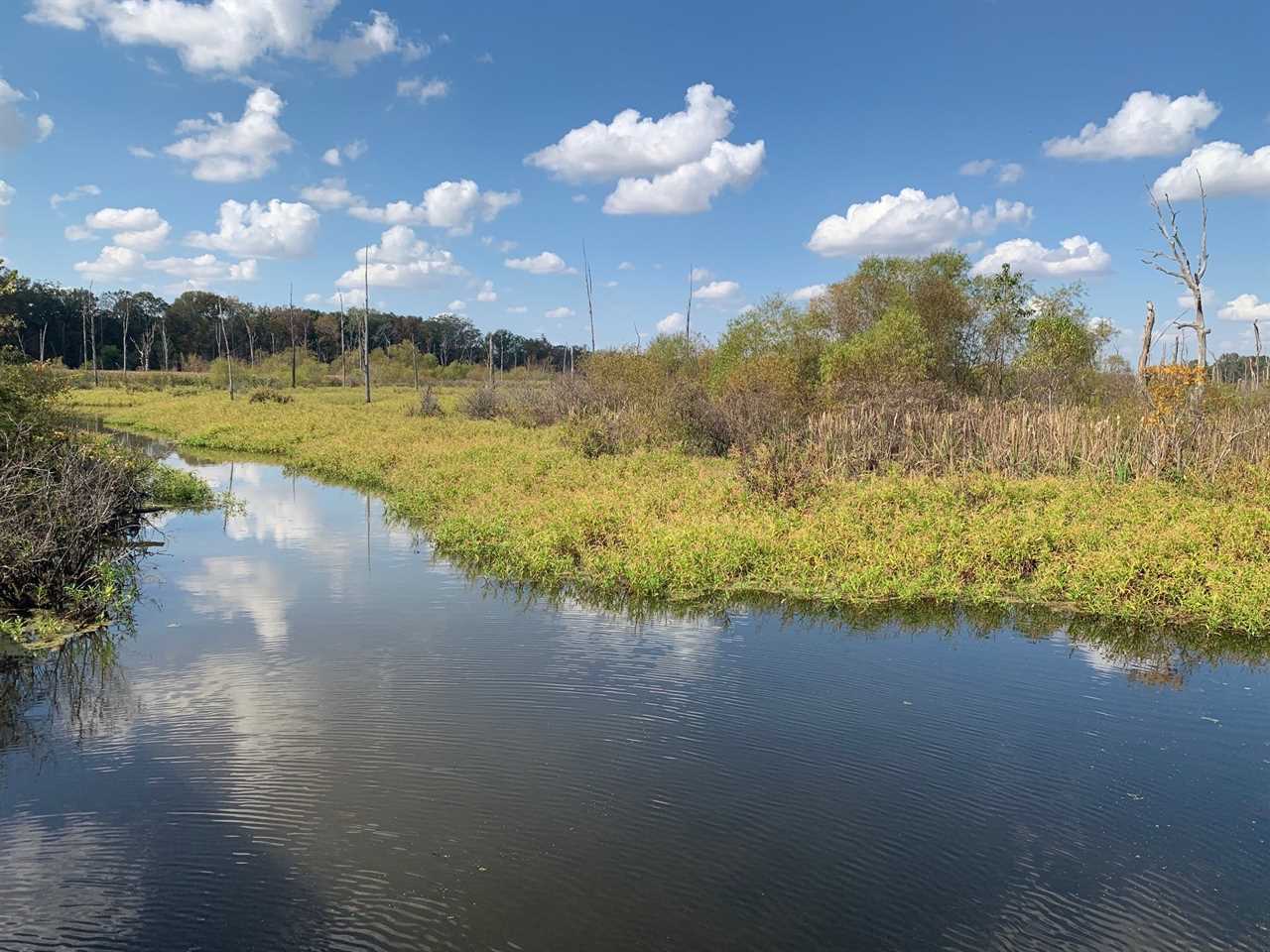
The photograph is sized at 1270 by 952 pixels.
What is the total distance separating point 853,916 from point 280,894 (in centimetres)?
330

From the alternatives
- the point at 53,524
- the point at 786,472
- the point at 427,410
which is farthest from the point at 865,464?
the point at 427,410

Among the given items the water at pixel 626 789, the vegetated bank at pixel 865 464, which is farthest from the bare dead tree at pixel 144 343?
the water at pixel 626 789

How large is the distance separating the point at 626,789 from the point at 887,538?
24.6 feet

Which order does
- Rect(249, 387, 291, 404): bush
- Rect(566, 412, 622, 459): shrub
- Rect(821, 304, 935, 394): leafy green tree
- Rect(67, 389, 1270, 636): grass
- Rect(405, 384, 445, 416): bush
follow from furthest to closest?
Rect(249, 387, 291, 404): bush → Rect(405, 384, 445, 416): bush → Rect(821, 304, 935, 394): leafy green tree → Rect(566, 412, 622, 459): shrub → Rect(67, 389, 1270, 636): grass

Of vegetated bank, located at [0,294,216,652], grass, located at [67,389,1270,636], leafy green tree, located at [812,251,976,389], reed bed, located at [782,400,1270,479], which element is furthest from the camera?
leafy green tree, located at [812,251,976,389]

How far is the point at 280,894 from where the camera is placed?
16.8 feet

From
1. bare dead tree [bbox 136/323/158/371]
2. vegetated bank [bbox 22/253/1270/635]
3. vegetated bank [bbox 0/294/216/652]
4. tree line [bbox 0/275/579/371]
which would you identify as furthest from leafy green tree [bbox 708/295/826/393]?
bare dead tree [bbox 136/323/158/371]

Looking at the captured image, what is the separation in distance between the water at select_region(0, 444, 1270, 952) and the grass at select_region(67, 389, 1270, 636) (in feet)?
3.93

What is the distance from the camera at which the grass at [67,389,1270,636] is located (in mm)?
11062

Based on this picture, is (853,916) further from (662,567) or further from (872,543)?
(872,543)

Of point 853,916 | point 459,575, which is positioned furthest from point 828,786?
point 459,575

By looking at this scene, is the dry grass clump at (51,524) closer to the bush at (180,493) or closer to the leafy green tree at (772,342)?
the bush at (180,493)

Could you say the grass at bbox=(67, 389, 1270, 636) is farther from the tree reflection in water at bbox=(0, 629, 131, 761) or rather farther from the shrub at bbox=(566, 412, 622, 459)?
the tree reflection in water at bbox=(0, 629, 131, 761)

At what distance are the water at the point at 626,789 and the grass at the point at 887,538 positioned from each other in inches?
47.2
